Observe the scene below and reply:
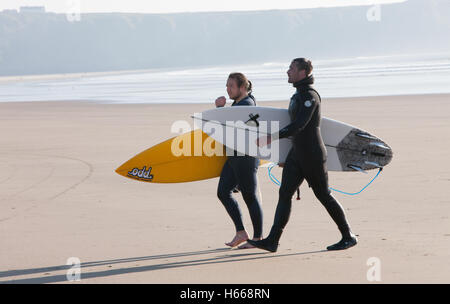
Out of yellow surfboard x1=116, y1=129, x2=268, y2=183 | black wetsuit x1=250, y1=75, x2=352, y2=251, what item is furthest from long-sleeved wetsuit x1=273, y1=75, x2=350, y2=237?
yellow surfboard x1=116, y1=129, x2=268, y2=183

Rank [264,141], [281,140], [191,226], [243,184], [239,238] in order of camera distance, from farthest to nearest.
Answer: [191,226], [281,140], [239,238], [243,184], [264,141]

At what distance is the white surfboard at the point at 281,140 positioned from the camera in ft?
19.8

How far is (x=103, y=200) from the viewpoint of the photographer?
824 centimetres

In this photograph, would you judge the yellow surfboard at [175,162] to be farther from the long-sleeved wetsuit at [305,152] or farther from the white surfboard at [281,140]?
the long-sleeved wetsuit at [305,152]

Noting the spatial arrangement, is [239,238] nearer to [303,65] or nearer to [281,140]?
[281,140]

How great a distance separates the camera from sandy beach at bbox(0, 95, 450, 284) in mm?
5223

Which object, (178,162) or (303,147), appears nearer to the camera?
(303,147)

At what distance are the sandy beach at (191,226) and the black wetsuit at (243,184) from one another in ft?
0.93

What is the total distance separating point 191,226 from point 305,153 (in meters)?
1.83

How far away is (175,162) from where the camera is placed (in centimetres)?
687

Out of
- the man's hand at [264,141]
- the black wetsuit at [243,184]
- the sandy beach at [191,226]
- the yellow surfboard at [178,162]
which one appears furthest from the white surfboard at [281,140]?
the sandy beach at [191,226]

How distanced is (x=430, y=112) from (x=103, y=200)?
43.1ft

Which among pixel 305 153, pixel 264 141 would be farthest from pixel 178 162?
pixel 305 153

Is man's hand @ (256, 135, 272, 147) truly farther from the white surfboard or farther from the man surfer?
the white surfboard
